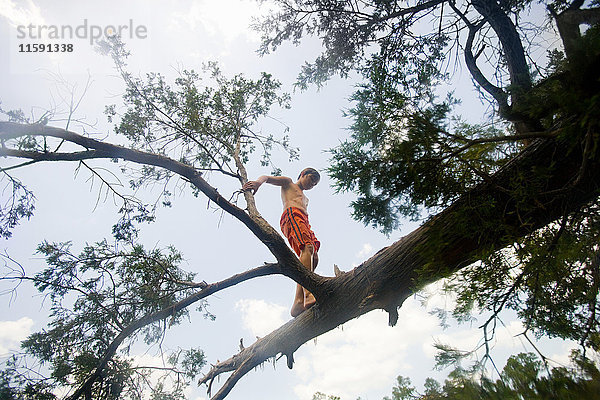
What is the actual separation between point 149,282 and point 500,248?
363 centimetres

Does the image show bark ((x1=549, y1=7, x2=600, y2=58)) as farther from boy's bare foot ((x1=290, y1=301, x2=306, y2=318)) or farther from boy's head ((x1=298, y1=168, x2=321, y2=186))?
boy's bare foot ((x1=290, y1=301, x2=306, y2=318))

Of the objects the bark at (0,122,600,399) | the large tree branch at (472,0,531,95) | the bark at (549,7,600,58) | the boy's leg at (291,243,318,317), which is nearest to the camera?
the bark at (0,122,600,399)

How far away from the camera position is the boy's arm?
3.48m

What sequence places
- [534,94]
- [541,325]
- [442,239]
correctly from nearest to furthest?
1. [534,94]
2. [442,239]
3. [541,325]

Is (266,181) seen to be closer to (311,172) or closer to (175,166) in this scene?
(311,172)

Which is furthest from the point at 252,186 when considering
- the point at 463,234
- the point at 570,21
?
the point at 570,21

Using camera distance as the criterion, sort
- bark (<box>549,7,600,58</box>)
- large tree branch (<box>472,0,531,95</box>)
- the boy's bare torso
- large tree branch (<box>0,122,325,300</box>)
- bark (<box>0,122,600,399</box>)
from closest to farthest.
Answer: bark (<box>0,122,600,399</box>) < bark (<box>549,7,600,58</box>) < large tree branch (<box>0,122,325,300</box>) < large tree branch (<box>472,0,531,95</box>) < the boy's bare torso

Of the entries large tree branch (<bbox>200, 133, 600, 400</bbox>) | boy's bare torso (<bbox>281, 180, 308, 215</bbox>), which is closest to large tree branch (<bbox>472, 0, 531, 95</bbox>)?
large tree branch (<bbox>200, 133, 600, 400</bbox>)

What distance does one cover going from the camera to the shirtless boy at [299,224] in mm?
3492

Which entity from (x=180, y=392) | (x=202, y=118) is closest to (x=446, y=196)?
(x=202, y=118)

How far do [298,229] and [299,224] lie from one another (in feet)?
0.21

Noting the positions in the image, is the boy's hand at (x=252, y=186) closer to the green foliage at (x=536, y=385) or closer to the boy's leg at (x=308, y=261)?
the boy's leg at (x=308, y=261)

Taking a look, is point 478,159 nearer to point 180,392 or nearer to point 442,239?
point 442,239

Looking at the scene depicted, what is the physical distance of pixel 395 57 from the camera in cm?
412
